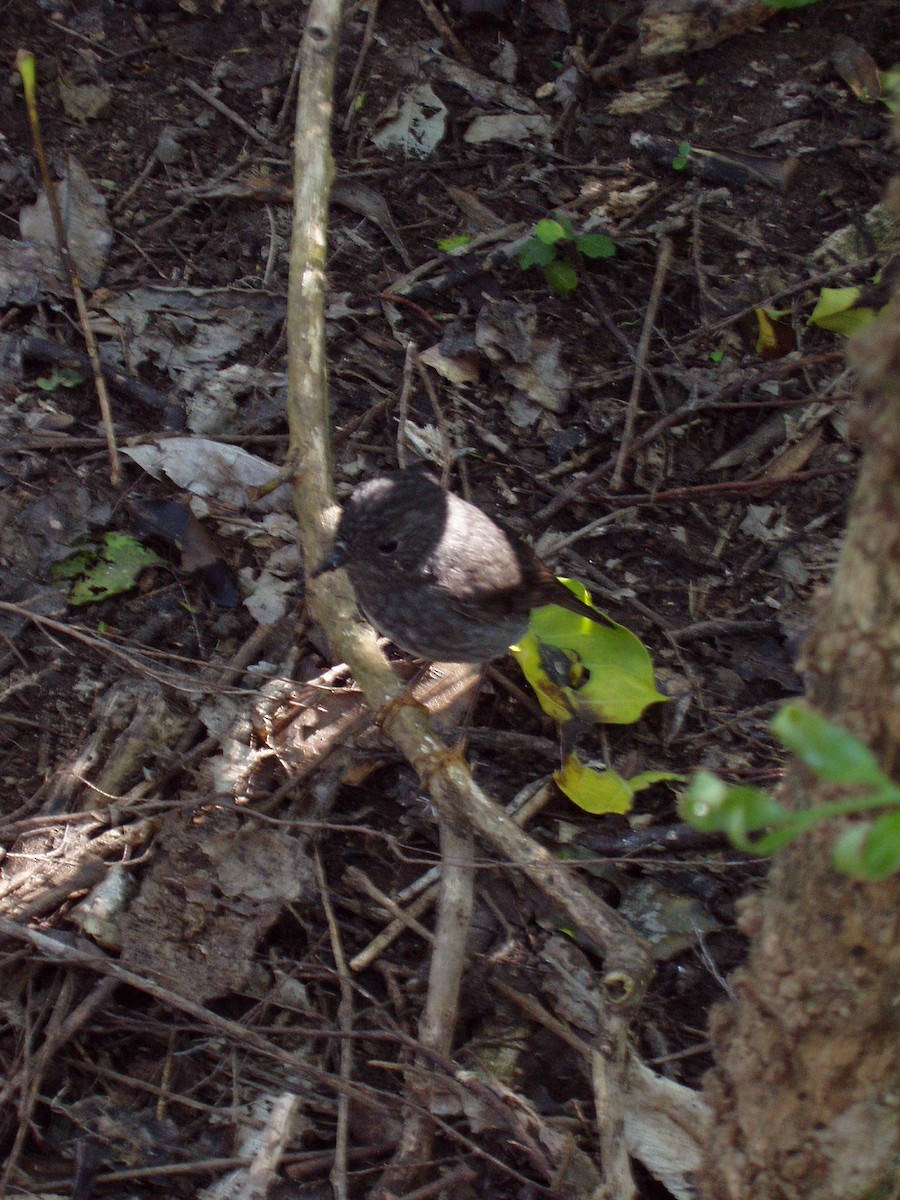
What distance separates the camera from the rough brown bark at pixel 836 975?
165 centimetres

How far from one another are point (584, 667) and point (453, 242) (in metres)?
2.80

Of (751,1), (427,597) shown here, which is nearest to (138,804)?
(427,597)

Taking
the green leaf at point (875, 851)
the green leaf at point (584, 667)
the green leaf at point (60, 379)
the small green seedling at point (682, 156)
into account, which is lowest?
the green leaf at point (584, 667)

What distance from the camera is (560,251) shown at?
228 inches

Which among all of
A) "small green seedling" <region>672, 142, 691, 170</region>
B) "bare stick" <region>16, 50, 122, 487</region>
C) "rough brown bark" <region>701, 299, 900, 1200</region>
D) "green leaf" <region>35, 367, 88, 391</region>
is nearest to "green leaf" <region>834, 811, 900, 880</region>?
"rough brown bark" <region>701, 299, 900, 1200</region>

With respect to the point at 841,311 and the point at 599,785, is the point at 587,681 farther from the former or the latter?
the point at 841,311

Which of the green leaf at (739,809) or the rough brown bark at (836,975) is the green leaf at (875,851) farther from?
the rough brown bark at (836,975)

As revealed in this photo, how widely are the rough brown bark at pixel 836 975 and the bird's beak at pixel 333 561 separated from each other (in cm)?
224

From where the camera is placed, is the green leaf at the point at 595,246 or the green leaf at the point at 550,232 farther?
the green leaf at the point at 595,246

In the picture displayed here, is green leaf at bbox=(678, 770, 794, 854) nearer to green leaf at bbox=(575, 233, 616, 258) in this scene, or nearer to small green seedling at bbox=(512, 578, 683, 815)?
small green seedling at bbox=(512, 578, 683, 815)

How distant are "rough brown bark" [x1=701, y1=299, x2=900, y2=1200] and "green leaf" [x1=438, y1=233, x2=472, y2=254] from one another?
4565 mm

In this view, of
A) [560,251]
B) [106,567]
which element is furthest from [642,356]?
[106,567]

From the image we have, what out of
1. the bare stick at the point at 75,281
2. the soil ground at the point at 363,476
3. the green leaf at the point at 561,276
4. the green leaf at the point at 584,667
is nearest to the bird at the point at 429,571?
the green leaf at the point at 584,667

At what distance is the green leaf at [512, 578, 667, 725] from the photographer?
426 centimetres
